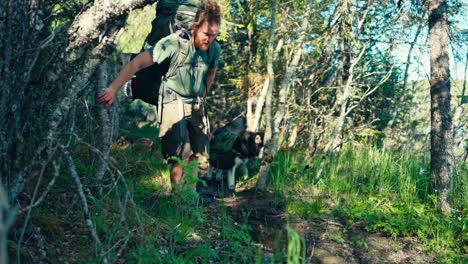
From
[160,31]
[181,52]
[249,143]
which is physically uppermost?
[160,31]

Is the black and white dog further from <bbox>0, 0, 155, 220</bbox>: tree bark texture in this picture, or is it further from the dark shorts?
<bbox>0, 0, 155, 220</bbox>: tree bark texture

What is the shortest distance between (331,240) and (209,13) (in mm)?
2950

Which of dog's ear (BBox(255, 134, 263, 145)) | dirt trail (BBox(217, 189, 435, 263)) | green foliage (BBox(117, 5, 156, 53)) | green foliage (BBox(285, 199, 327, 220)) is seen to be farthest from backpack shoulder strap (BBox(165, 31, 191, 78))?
green foliage (BBox(117, 5, 156, 53))

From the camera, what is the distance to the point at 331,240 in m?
5.88

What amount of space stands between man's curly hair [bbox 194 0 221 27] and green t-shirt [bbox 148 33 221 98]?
1.04 feet

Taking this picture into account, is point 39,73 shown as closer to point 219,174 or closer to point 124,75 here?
point 124,75

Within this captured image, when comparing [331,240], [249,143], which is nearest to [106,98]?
[331,240]

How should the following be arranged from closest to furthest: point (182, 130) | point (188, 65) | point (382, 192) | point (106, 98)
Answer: point (106, 98) < point (188, 65) < point (182, 130) < point (382, 192)

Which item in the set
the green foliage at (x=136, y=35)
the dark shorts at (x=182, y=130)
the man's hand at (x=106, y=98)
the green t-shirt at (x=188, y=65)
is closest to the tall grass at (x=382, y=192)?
the dark shorts at (x=182, y=130)

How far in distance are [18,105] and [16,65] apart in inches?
11.4

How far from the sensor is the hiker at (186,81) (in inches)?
207

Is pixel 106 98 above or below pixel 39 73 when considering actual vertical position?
below

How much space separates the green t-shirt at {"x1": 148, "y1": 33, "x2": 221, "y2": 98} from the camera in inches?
209

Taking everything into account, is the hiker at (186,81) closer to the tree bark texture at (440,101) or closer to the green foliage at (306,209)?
the green foliage at (306,209)
